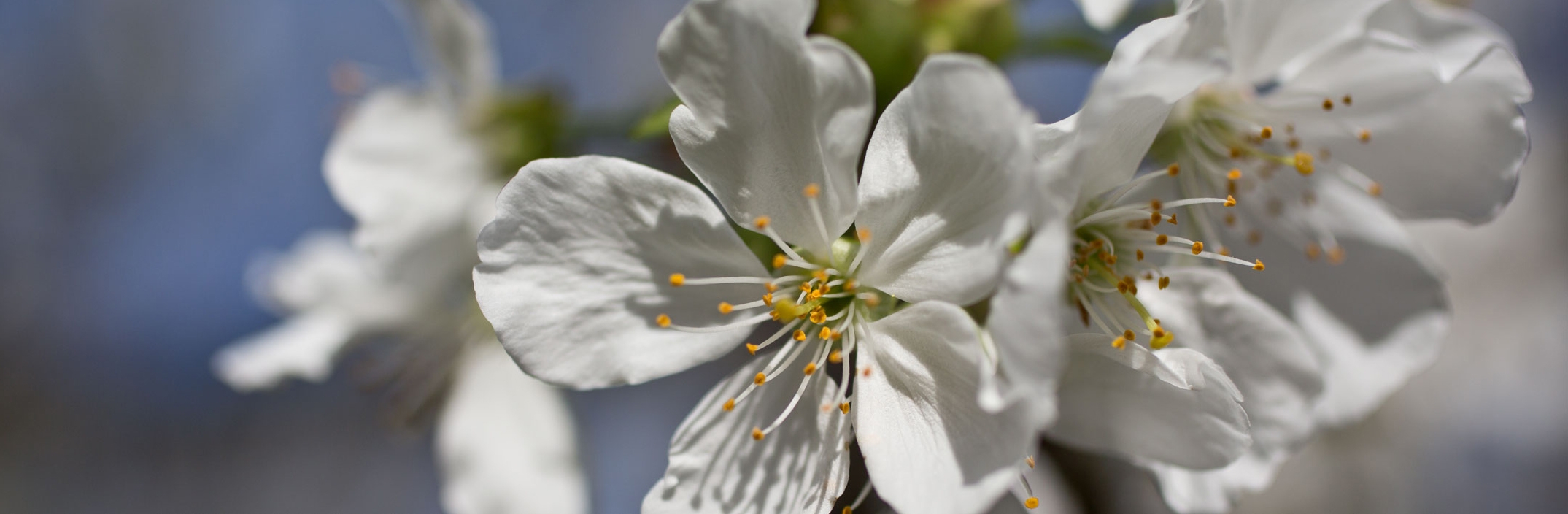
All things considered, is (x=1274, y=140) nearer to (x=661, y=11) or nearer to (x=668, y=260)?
(x=668, y=260)

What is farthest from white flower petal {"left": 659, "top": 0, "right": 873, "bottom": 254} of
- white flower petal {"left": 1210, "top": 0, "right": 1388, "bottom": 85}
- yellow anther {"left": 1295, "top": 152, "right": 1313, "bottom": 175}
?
yellow anther {"left": 1295, "top": 152, "right": 1313, "bottom": 175}

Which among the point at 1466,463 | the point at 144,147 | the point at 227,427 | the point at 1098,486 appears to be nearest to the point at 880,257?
the point at 1098,486

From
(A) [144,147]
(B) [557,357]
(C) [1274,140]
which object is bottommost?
(C) [1274,140]

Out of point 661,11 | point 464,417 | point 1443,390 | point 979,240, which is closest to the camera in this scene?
point 979,240

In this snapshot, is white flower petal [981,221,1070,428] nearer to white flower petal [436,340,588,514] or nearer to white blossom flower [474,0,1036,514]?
white blossom flower [474,0,1036,514]

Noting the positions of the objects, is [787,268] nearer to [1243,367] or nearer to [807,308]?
[807,308]

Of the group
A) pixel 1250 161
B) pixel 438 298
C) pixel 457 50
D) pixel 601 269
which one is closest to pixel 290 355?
pixel 438 298
